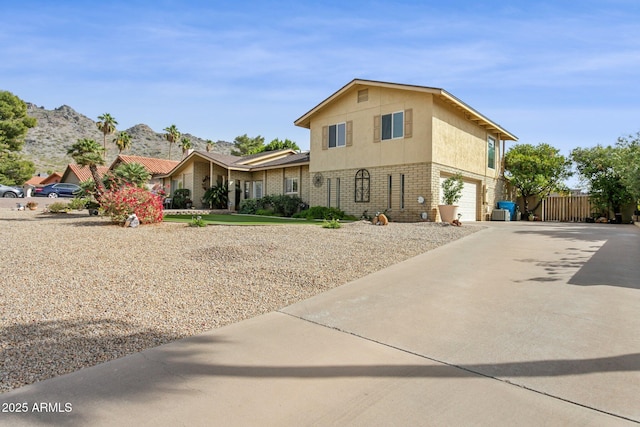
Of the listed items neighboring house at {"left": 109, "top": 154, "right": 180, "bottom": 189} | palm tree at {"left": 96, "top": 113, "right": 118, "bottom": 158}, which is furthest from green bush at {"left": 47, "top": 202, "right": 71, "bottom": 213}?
palm tree at {"left": 96, "top": 113, "right": 118, "bottom": 158}

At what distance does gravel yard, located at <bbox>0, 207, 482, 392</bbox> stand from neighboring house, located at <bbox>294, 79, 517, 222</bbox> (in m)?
5.91

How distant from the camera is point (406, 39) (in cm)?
1040

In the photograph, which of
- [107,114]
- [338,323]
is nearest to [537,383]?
[338,323]

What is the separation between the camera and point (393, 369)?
2.86 m

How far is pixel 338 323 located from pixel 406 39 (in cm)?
946

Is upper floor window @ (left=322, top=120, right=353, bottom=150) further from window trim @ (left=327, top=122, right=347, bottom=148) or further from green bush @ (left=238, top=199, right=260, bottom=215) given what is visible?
green bush @ (left=238, top=199, right=260, bottom=215)

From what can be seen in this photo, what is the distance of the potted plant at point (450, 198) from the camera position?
14102 mm

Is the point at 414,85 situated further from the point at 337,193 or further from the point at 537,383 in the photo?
the point at 537,383

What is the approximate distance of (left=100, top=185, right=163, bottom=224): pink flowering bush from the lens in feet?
36.6

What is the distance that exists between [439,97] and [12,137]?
43.7m

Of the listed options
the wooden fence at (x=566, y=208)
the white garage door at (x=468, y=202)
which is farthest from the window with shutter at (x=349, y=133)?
the wooden fence at (x=566, y=208)

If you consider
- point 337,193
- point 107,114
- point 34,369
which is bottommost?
point 34,369

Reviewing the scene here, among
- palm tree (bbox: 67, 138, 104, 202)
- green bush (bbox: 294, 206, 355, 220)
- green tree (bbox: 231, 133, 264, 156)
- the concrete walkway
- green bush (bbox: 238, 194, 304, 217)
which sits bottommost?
the concrete walkway

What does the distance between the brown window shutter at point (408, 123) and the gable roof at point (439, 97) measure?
938 mm
